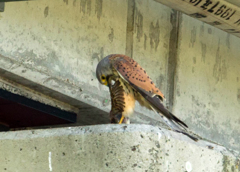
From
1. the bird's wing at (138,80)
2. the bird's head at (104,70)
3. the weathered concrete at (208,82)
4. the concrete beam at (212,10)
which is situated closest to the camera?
the bird's wing at (138,80)

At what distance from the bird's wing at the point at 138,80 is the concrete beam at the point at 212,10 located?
1363 mm

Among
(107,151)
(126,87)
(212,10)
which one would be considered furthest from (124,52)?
(107,151)

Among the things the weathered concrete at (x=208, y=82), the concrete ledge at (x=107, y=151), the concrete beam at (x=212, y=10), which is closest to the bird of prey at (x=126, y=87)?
the concrete ledge at (x=107, y=151)

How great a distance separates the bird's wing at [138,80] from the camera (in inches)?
119

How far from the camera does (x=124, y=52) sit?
5.05 m

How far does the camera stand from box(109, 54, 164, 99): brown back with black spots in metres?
3.12

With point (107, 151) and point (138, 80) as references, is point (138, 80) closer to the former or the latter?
point (138, 80)

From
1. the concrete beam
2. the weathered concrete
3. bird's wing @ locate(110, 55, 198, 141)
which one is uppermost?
the concrete beam

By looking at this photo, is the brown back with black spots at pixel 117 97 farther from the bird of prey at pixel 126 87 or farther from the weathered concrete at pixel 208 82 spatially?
the weathered concrete at pixel 208 82

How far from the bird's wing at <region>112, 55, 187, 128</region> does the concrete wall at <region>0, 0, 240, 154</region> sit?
3.58 feet

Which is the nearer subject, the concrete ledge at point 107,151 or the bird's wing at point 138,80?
the concrete ledge at point 107,151

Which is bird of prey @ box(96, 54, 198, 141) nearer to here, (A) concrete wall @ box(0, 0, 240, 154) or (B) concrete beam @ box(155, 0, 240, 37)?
(A) concrete wall @ box(0, 0, 240, 154)

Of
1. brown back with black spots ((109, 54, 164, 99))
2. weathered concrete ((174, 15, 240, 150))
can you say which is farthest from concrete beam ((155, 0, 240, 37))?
brown back with black spots ((109, 54, 164, 99))

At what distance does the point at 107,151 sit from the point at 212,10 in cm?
267
